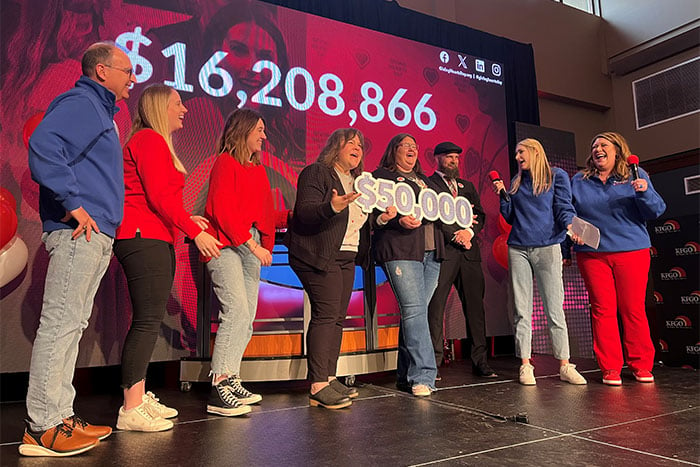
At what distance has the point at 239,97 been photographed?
14.0ft

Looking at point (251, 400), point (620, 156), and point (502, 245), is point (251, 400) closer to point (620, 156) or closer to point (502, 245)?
point (620, 156)

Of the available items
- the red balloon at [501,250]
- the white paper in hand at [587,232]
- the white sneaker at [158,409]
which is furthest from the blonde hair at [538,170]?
the white sneaker at [158,409]

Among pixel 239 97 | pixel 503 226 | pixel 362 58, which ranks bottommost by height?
pixel 503 226

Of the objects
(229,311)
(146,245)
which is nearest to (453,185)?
(229,311)

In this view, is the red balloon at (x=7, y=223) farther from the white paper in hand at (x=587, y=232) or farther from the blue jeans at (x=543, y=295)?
the white paper in hand at (x=587, y=232)

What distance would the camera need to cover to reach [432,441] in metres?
1.91

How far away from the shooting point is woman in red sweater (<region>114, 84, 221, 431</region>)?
210 cm

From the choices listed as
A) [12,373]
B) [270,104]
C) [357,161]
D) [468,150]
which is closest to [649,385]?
[357,161]

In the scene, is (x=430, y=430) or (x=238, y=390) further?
(x=238, y=390)

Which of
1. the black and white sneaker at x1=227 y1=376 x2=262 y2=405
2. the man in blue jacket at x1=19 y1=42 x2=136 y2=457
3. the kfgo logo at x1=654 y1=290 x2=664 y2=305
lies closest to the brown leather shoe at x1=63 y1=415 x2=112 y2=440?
the man in blue jacket at x1=19 y1=42 x2=136 y2=457

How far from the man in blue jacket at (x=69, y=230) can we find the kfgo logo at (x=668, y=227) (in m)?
4.18

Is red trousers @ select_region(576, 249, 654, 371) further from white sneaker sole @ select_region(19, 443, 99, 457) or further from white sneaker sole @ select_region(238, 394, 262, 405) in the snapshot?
white sneaker sole @ select_region(19, 443, 99, 457)

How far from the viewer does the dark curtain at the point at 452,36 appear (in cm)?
519

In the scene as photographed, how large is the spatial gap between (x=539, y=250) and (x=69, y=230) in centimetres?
252
